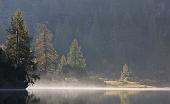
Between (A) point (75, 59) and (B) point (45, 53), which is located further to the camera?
(A) point (75, 59)

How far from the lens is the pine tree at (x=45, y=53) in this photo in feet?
468

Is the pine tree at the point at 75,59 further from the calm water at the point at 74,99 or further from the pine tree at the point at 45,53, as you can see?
the calm water at the point at 74,99

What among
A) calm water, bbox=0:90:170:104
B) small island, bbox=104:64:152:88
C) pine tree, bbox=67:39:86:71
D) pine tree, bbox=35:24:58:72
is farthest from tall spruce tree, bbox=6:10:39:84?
small island, bbox=104:64:152:88

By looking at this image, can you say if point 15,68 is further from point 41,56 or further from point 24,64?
point 41,56

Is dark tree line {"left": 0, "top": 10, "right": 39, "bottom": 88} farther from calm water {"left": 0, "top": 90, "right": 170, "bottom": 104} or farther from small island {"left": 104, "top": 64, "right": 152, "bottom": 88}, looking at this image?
small island {"left": 104, "top": 64, "right": 152, "bottom": 88}

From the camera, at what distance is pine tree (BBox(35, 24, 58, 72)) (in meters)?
143

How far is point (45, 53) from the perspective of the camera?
146 m

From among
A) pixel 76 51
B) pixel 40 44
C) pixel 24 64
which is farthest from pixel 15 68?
pixel 76 51

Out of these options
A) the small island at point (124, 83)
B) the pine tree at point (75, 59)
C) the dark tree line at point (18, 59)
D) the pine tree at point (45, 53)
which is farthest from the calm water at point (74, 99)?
the pine tree at point (75, 59)

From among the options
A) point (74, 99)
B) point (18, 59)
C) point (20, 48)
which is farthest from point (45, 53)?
point (74, 99)

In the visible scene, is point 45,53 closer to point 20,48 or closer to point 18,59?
point 20,48

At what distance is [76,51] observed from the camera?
16588cm

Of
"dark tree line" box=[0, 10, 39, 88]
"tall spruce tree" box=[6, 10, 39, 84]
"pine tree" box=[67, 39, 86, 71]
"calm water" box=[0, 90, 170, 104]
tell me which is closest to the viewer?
"calm water" box=[0, 90, 170, 104]

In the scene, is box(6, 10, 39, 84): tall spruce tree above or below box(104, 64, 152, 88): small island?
above
